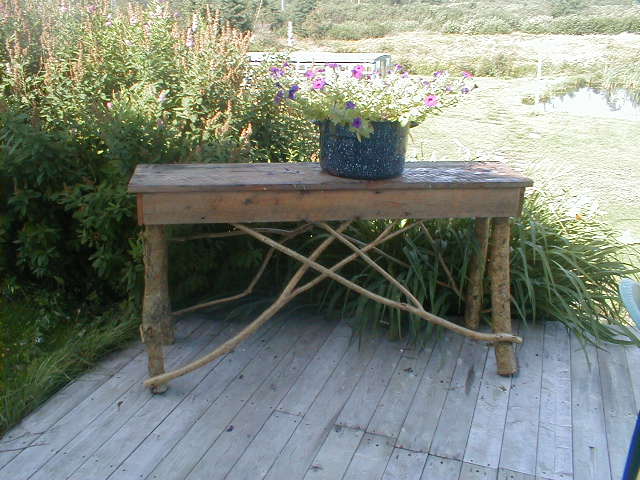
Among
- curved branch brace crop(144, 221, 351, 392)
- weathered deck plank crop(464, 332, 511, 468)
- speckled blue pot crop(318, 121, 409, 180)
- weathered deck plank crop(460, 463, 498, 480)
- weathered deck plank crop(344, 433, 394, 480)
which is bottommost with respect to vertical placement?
weathered deck plank crop(460, 463, 498, 480)

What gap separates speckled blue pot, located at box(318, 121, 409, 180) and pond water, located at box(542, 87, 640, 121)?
4.16 meters

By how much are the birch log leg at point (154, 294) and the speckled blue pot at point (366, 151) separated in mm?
654

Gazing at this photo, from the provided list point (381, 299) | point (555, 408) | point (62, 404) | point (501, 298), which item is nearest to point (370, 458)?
point (381, 299)

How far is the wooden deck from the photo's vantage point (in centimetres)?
190

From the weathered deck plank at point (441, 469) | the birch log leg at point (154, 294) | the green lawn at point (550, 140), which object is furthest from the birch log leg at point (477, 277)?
the green lawn at point (550, 140)

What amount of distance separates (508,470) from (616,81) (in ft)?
15.2

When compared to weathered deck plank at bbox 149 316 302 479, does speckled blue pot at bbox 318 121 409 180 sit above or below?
above

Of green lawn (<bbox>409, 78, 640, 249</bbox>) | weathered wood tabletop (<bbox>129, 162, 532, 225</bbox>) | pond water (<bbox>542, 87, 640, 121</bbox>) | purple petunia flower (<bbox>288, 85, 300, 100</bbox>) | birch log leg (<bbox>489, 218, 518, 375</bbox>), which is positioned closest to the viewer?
weathered wood tabletop (<bbox>129, 162, 532, 225</bbox>)

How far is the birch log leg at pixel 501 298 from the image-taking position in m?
2.35

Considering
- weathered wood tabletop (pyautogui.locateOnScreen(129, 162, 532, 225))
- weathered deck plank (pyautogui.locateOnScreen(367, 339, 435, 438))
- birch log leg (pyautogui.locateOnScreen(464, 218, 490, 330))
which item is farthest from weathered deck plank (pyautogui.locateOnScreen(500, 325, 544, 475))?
weathered wood tabletop (pyautogui.locateOnScreen(129, 162, 532, 225))

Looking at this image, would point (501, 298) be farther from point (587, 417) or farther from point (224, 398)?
point (224, 398)

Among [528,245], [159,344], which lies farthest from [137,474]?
[528,245]

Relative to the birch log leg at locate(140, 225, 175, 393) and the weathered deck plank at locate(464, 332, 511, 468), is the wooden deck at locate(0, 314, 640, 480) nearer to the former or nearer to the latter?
the weathered deck plank at locate(464, 332, 511, 468)

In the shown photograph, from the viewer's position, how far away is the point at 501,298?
94.4 inches
